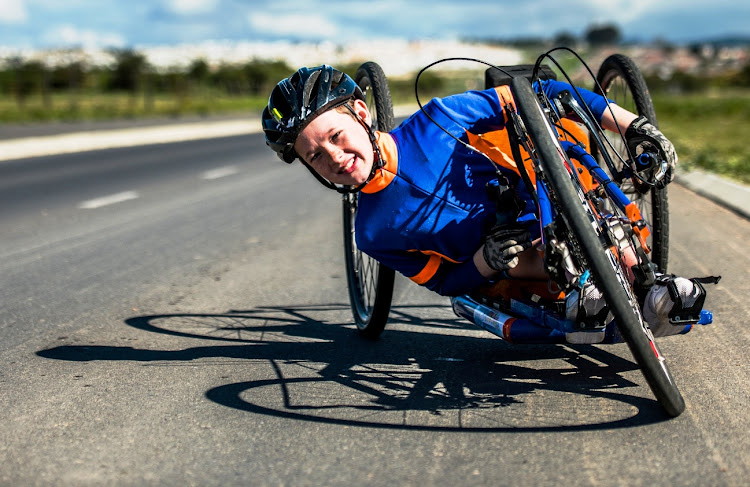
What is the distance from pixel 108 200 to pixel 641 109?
324 inches

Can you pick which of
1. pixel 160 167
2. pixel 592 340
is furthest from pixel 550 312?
pixel 160 167

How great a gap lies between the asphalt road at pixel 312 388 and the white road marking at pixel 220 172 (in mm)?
7649

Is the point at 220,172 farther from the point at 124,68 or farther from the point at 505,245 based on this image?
the point at 124,68

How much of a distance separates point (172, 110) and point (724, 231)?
3822 cm

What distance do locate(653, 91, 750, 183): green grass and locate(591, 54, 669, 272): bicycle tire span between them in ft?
22.7

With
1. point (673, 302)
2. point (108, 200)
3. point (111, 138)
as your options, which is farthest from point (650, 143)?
point (111, 138)

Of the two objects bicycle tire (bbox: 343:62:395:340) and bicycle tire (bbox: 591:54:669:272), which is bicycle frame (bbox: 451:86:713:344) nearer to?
bicycle tire (bbox: 343:62:395:340)

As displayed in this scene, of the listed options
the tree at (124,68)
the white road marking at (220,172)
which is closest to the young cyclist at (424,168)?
the white road marking at (220,172)

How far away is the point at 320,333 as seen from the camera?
4.81 m

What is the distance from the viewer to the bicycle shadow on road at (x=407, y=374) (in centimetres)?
337

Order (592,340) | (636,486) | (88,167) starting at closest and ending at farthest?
(636,486), (592,340), (88,167)

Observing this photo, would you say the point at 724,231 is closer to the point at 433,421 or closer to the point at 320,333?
the point at 320,333

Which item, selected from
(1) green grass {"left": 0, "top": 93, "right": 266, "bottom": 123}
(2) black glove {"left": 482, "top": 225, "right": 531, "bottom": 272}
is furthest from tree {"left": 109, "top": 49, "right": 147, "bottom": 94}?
(2) black glove {"left": 482, "top": 225, "right": 531, "bottom": 272}

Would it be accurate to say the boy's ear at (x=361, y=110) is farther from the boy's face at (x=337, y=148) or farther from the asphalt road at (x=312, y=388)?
the asphalt road at (x=312, y=388)
